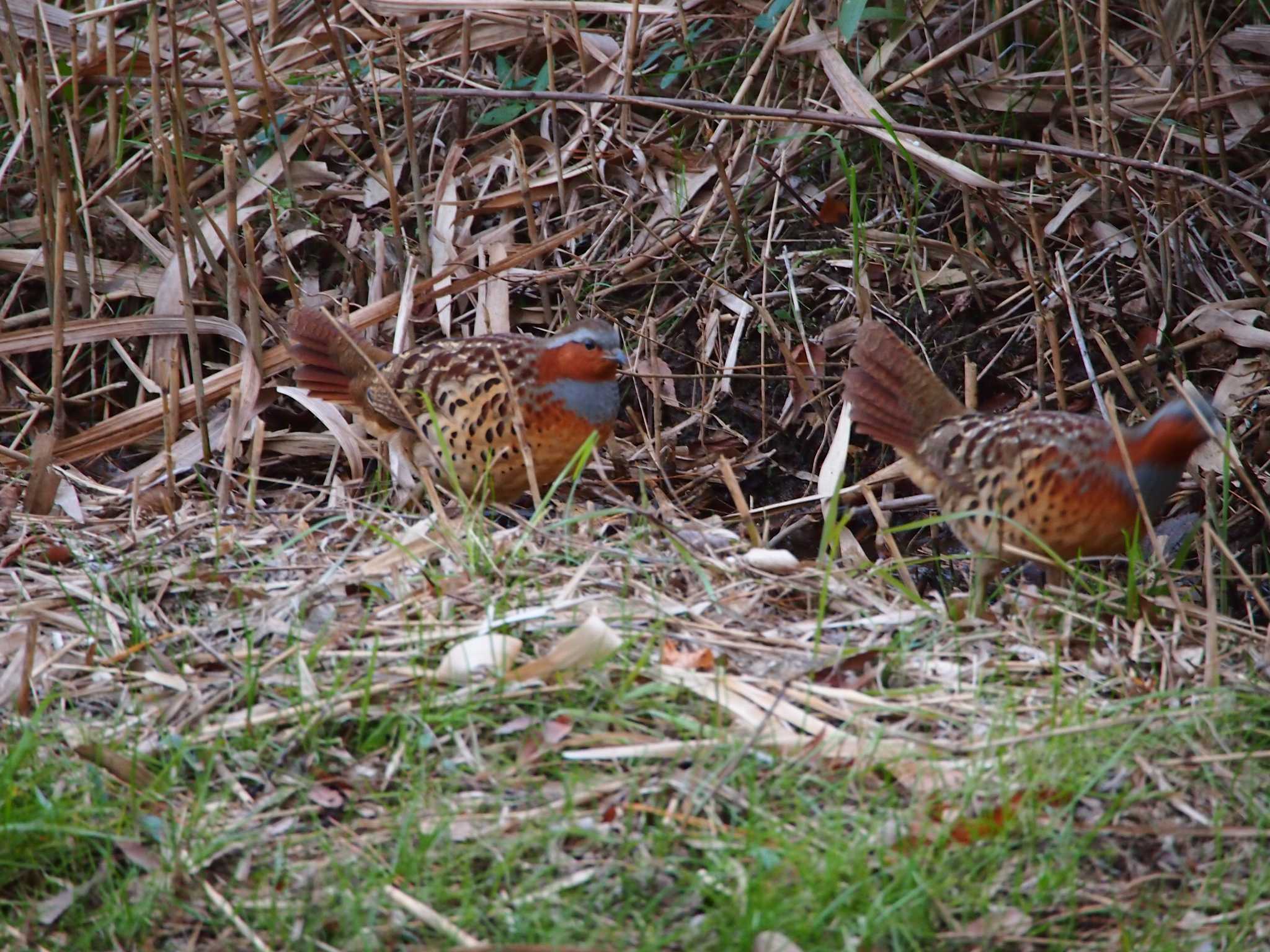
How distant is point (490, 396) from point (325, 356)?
26.2 inches

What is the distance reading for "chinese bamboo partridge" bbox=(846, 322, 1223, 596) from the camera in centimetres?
389

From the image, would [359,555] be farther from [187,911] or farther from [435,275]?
[435,275]

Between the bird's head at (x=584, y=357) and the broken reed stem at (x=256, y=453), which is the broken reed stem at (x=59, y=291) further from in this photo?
the bird's head at (x=584, y=357)

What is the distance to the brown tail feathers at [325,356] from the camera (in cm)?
465

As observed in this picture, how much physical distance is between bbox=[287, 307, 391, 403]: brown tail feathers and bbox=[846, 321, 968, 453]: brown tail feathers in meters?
1.66

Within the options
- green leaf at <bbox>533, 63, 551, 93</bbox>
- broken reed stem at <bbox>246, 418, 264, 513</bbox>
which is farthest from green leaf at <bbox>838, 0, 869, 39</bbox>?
broken reed stem at <bbox>246, 418, 264, 513</bbox>

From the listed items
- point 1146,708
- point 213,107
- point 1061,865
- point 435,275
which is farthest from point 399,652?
point 213,107

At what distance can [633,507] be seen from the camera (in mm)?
4000

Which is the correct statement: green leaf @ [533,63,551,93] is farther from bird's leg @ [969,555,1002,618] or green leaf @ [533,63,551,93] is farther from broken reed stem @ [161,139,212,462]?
bird's leg @ [969,555,1002,618]

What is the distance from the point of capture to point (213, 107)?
5.74 meters

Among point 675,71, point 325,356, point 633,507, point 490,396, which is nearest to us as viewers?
point 633,507

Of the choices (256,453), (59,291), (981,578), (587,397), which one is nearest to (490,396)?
(587,397)

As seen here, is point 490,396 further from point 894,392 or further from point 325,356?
point 894,392

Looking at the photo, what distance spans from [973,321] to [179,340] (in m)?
3.10
